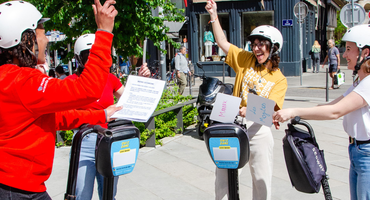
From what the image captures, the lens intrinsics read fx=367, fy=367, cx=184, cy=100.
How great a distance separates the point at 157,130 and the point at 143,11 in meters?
2.18

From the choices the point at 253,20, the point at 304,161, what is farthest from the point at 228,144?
the point at 253,20

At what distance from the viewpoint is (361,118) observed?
2537mm

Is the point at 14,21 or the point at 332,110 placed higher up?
the point at 14,21

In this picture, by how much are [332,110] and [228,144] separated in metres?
0.73

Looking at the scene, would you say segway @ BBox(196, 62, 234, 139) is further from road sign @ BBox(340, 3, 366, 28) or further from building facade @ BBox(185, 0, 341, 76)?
building facade @ BBox(185, 0, 341, 76)

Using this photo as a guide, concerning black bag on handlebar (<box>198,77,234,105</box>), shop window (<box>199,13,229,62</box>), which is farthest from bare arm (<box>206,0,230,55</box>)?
shop window (<box>199,13,229,62</box>)

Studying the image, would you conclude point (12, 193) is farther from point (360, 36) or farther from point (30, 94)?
point (360, 36)

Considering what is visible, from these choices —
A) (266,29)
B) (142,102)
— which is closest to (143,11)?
(266,29)

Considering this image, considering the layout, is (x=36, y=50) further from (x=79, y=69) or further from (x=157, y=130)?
(x=157, y=130)

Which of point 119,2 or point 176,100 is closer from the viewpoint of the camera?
point 119,2

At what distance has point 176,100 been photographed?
7.55 m

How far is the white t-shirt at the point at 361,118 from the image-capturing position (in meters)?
2.43

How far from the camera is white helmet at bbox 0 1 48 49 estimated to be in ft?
5.76

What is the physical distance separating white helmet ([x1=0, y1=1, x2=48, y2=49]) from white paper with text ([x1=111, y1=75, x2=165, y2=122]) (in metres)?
0.77
